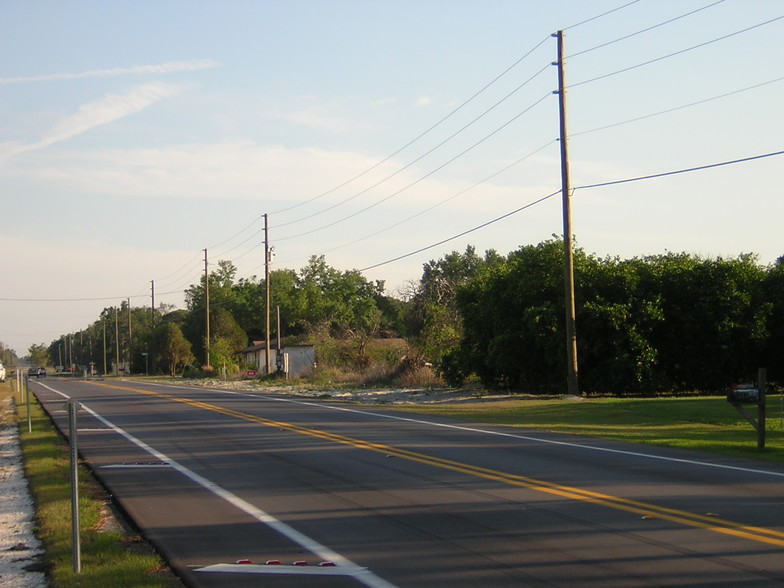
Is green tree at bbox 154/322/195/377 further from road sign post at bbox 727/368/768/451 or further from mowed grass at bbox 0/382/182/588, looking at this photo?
road sign post at bbox 727/368/768/451

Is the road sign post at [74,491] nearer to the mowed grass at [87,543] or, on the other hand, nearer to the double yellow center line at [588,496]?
the mowed grass at [87,543]

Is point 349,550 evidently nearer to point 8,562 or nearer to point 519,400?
point 8,562

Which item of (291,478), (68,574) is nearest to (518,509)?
(291,478)

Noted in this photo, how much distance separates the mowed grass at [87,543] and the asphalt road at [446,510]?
26 centimetres

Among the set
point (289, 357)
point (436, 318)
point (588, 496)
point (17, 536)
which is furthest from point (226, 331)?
point (588, 496)

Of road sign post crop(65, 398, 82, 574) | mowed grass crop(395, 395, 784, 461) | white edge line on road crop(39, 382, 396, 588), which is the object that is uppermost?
road sign post crop(65, 398, 82, 574)

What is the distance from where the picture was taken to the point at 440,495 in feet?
36.0

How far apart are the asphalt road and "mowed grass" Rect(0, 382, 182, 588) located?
261 mm

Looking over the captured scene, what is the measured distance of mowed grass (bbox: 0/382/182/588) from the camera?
7.38m

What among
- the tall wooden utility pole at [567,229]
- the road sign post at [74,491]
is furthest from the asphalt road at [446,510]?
the tall wooden utility pole at [567,229]

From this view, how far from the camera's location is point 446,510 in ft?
32.8

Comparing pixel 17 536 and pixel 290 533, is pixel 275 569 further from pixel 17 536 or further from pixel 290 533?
pixel 17 536

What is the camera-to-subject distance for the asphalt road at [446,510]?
7.40 meters

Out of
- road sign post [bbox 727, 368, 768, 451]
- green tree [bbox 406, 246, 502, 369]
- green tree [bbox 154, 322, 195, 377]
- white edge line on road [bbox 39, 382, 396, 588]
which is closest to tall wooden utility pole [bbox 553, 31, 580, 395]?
green tree [bbox 406, 246, 502, 369]
